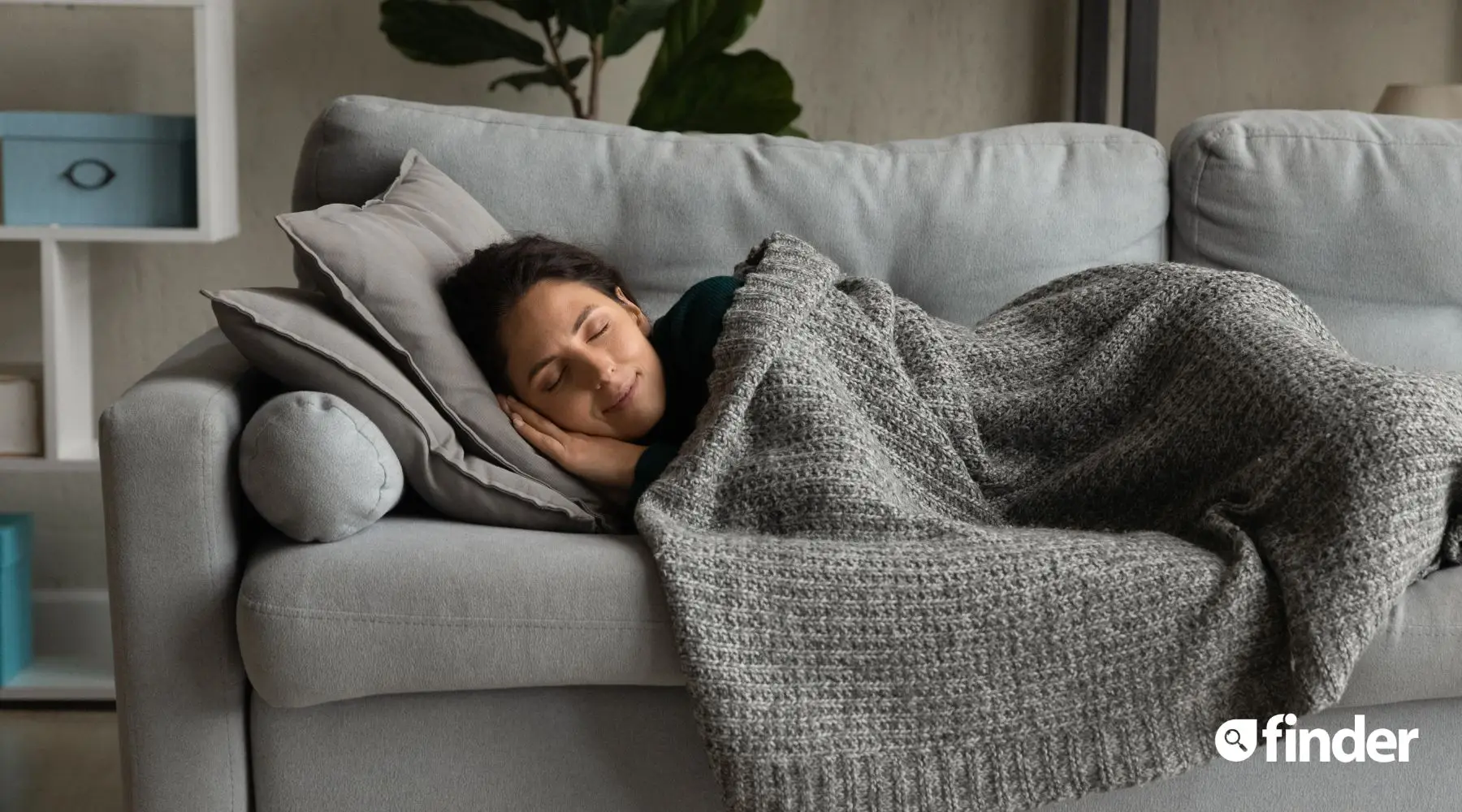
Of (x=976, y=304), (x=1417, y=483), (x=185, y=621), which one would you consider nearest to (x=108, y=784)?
(x=185, y=621)

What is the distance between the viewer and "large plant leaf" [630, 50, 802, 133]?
93.6 inches

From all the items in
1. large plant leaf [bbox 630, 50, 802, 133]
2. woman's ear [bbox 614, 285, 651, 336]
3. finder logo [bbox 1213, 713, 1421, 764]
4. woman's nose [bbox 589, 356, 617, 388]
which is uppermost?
large plant leaf [bbox 630, 50, 802, 133]

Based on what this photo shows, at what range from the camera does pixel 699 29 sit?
2391mm

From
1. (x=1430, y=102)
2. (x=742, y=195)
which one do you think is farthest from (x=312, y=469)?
(x=1430, y=102)

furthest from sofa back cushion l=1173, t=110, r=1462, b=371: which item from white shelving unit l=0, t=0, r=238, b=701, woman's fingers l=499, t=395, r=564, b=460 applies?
white shelving unit l=0, t=0, r=238, b=701

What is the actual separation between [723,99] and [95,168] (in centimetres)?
109

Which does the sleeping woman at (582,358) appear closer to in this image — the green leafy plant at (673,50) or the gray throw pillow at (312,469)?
the gray throw pillow at (312,469)

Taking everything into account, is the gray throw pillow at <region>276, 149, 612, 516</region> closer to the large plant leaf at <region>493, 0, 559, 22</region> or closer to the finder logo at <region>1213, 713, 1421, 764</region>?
the finder logo at <region>1213, 713, 1421, 764</region>

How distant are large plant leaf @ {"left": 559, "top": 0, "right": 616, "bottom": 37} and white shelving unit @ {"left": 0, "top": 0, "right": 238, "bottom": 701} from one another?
603 mm

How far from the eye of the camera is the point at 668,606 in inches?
47.9

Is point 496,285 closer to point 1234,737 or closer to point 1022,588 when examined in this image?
point 1022,588

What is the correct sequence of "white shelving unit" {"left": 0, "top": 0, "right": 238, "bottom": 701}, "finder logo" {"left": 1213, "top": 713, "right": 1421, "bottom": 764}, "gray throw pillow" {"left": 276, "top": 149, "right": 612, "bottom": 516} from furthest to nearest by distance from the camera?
"white shelving unit" {"left": 0, "top": 0, "right": 238, "bottom": 701}, "gray throw pillow" {"left": 276, "top": 149, "right": 612, "bottom": 516}, "finder logo" {"left": 1213, "top": 713, "right": 1421, "bottom": 764}

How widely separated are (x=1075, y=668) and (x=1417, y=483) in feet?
1.15

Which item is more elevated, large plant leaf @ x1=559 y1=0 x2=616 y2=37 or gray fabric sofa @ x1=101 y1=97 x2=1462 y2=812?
large plant leaf @ x1=559 y1=0 x2=616 y2=37
